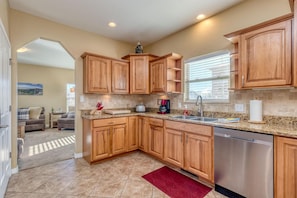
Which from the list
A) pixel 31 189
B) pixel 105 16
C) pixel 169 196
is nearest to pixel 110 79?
pixel 105 16

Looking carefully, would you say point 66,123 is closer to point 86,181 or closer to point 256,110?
point 86,181

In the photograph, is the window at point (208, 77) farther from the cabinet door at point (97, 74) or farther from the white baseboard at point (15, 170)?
the white baseboard at point (15, 170)

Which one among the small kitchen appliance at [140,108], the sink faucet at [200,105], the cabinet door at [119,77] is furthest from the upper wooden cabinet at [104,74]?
the sink faucet at [200,105]

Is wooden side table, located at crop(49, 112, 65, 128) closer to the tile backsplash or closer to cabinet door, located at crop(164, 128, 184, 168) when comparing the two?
the tile backsplash

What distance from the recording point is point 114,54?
398 cm

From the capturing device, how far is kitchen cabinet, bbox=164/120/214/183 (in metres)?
2.20

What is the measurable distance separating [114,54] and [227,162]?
3.40 meters

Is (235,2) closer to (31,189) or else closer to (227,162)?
(227,162)

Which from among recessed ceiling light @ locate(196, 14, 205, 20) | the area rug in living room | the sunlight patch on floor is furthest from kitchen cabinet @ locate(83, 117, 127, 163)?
recessed ceiling light @ locate(196, 14, 205, 20)

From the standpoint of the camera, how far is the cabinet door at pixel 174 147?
259 centimetres

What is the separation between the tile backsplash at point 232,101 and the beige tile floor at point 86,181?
4.28 ft

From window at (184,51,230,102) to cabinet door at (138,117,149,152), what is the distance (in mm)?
1070

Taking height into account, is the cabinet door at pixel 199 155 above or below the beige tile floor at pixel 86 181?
above

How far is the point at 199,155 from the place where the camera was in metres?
2.31
